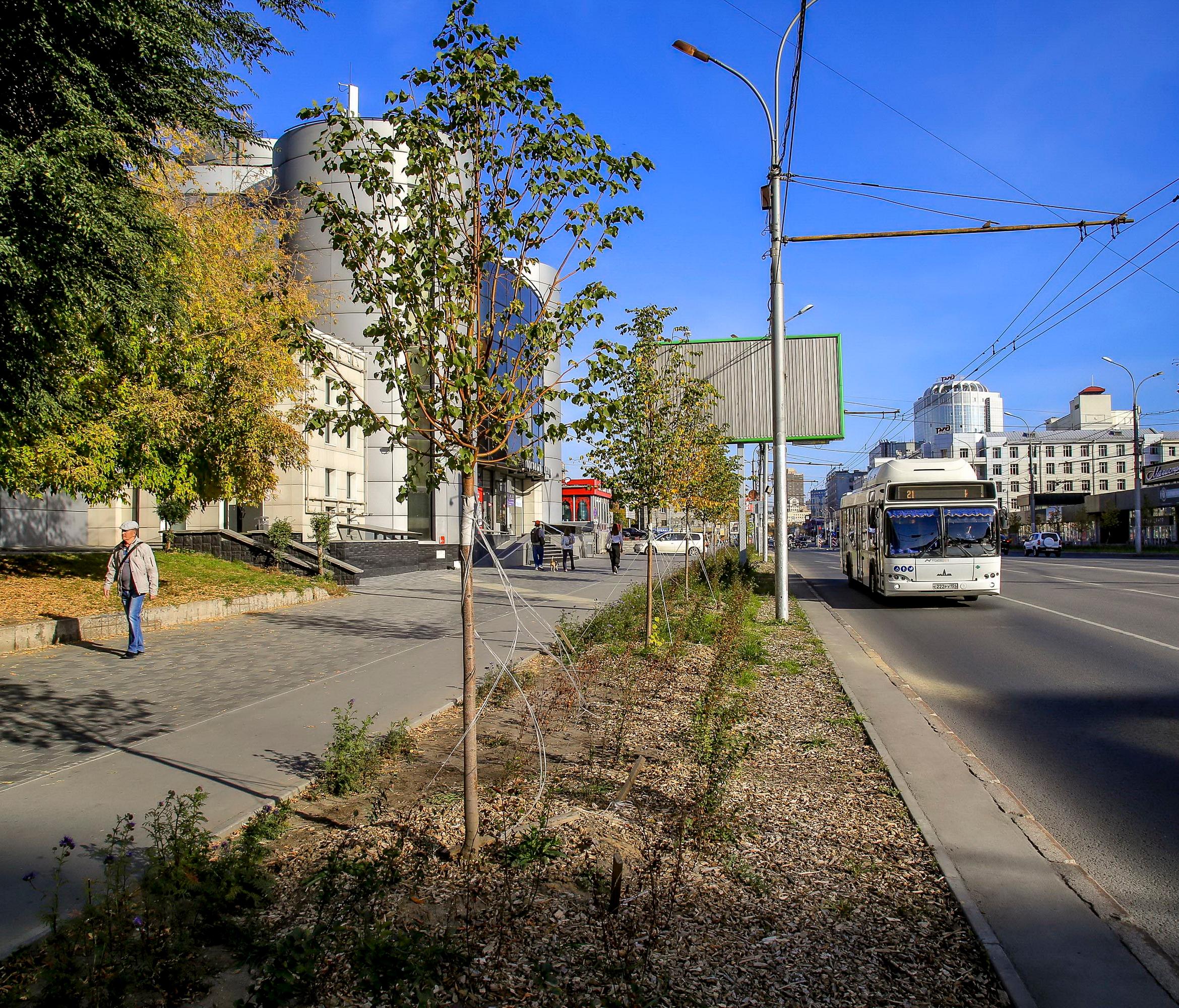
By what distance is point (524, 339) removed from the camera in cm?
486

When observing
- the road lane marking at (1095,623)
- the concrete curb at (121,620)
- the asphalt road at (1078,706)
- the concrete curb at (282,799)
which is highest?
the concrete curb at (121,620)

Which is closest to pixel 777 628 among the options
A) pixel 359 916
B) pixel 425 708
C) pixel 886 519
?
pixel 886 519

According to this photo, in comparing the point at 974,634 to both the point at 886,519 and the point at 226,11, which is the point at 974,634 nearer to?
the point at 886,519

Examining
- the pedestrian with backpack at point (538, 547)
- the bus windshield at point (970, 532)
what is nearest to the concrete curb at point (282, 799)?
the bus windshield at point (970, 532)

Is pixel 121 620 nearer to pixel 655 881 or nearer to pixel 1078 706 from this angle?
pixel 655 881

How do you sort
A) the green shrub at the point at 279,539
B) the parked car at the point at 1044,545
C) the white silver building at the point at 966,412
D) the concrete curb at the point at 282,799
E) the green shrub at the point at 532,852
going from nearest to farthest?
the green shrub at the point at 532,852 → the concrete curb at the point at 282,799 → the green shrub at the point at 279,539 → the parked car at the point at 1044,545 → the white silver building at the point at 966,412

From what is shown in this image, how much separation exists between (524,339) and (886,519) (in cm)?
1631

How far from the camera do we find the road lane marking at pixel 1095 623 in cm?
1252

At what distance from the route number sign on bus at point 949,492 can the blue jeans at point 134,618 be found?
51.3 feet

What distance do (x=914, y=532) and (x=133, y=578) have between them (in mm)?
15611

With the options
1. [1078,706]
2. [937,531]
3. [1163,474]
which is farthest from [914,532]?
[1163,474]

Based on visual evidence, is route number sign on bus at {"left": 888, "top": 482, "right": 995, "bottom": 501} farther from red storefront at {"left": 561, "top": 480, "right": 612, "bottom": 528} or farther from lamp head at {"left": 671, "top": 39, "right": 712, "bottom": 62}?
red storefront at {"left": 561, "top": 480, "right": 612, "bottom": 528}

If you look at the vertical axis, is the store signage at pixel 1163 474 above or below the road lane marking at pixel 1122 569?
above

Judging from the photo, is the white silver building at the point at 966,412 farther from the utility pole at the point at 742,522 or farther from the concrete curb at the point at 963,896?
the concrete curb at the point at 963,896
